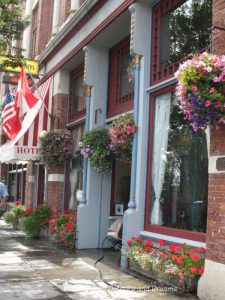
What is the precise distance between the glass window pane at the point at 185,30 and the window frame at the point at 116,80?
204 centimetres

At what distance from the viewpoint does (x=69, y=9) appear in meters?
13.7

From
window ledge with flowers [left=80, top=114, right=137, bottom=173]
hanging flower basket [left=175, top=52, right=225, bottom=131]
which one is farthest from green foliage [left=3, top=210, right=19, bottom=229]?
hanging flower basket [left=175, top=52, right=225, bottom=131]

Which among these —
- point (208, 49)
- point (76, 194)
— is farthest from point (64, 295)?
point (76, 194)

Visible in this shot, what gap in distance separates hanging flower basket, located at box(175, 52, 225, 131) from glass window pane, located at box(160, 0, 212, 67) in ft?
6.48

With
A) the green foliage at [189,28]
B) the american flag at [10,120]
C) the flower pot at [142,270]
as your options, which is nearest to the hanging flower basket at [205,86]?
the green foliage at [189,28]

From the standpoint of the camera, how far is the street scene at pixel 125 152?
591 cm

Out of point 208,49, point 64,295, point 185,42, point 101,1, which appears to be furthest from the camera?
point 101,1

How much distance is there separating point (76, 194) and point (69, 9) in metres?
5.88

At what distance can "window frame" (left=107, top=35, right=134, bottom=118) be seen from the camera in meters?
10.4

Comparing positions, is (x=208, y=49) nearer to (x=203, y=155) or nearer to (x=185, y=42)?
(x=185, y=42)

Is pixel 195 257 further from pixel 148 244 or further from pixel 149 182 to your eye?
pixel 149 182

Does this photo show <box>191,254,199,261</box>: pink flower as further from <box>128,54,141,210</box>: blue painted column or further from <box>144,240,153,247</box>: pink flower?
<box>128,54,141,210</box>: blue painted column

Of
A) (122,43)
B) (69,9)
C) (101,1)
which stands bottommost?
(122,43)

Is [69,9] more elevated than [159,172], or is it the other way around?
[69,9]
